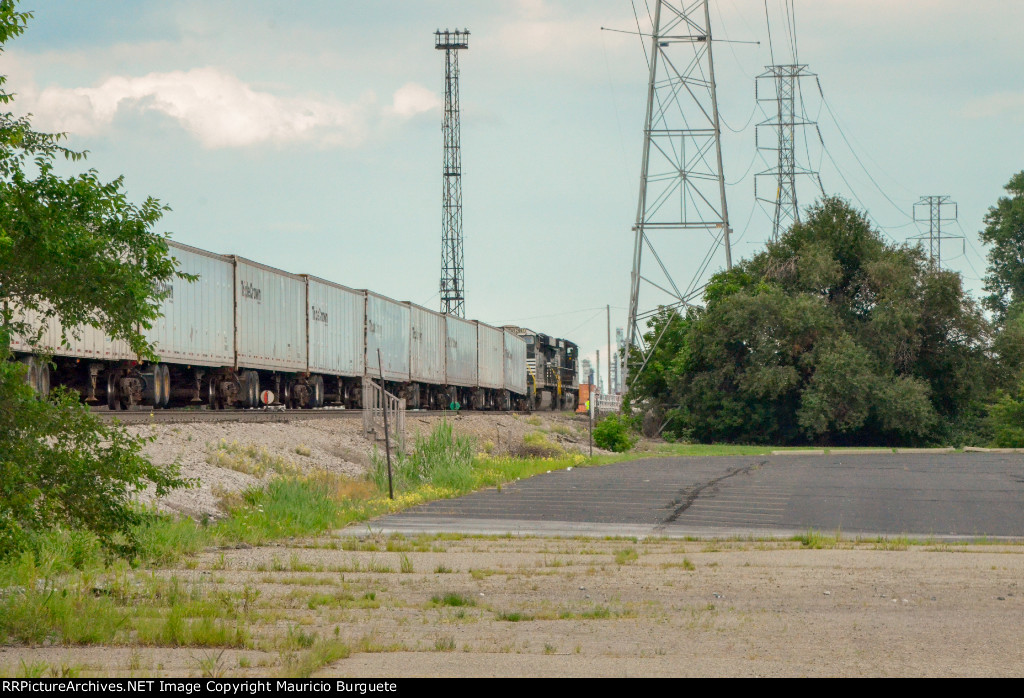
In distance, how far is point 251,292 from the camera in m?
30.0

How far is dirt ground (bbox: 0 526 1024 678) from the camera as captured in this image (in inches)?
271

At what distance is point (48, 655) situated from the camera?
7.41 meters

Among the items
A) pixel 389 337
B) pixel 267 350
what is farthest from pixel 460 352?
pixel 267 350

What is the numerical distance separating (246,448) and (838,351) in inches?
1047

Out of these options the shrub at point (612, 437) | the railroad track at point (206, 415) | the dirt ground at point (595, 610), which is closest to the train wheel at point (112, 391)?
the railroad track at point (206, 415)

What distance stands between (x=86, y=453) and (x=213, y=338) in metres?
18.4

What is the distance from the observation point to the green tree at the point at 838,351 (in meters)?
41.1

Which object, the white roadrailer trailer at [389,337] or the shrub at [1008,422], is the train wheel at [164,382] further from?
the shrub at [1008,422]

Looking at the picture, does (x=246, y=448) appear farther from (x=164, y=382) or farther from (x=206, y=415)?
(x=164, y=382)

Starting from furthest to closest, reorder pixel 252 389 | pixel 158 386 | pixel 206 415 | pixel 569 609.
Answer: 1. pixel 252 389
2. pixel 158 386
3. pixel 206 415
4. pixel 569 609

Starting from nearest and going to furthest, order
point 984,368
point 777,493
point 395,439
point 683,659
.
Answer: point 683,659, point 777,493, point 395,439, point 984,368

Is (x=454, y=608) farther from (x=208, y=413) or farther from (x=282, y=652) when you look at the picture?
(x=208, y=413)

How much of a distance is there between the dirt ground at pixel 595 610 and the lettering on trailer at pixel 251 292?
16079 millimetres

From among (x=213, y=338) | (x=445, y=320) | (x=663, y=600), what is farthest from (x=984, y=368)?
(x=663, y=600)
